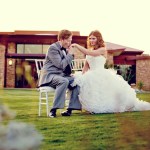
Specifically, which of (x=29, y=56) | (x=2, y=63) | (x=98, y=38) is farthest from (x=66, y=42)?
(x=2, y=63)

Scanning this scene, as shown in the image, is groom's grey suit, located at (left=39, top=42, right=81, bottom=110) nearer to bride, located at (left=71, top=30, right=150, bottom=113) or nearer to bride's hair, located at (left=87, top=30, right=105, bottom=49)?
bride, located at (left=71, top=30, right=150, bottom=113)

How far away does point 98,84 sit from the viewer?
6.47 meters

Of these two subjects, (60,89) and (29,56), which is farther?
(29,56)

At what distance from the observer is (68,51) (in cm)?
607

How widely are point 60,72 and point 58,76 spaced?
12cm

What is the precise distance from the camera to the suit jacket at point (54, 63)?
232 inches

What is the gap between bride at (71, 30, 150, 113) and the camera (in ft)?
20.9

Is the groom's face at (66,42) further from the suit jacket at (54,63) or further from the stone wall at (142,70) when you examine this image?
the stone wall at (142,70)

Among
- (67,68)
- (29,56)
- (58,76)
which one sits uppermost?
(29,56)

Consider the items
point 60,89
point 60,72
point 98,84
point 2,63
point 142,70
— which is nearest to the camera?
point 60,89

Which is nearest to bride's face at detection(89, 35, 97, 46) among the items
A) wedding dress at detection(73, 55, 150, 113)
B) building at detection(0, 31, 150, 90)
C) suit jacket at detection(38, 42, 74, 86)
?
wedding dress at detection(73, 55, 150, 113)

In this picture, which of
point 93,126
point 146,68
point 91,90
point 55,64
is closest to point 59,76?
point 55,64

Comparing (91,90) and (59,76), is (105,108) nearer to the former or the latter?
(91,90)

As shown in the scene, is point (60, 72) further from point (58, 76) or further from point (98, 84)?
point (98, 84)
